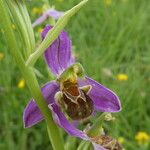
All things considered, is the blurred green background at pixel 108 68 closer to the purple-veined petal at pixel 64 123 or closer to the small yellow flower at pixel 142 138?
the small yellow flower at pixel 142 138

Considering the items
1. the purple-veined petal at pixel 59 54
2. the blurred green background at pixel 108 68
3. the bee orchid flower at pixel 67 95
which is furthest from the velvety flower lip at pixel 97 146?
the blurred green background at pixel 108 68

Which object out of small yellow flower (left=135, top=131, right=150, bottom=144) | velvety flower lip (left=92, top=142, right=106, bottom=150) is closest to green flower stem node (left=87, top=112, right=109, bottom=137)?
velvety flower lip (left=92, top=142, right=106, bottom=150)

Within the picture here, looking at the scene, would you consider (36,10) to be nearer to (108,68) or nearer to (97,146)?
(108,68)

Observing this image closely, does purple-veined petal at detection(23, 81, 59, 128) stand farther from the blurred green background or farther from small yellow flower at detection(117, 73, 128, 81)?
small yellow flower at detection(117, 73, 128, 81)

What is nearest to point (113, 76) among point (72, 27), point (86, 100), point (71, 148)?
point (72, 27)

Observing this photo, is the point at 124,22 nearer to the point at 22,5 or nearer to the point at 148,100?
the point at 148,100

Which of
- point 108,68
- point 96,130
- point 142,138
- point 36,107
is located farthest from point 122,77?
point 36,107

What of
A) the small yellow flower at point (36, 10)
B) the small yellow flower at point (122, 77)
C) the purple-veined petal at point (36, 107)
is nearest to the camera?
the purple-veined petal at point (36, 107)
